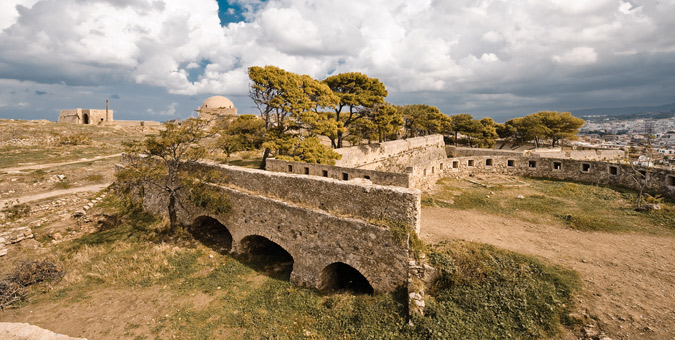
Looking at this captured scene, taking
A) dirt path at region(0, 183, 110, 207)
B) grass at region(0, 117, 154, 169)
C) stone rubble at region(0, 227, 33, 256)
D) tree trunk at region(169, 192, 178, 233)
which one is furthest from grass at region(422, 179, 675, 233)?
grass at region(0, 117, 154, 169)

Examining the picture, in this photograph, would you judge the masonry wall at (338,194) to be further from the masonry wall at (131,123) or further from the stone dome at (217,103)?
the masonry wall at (131,123)

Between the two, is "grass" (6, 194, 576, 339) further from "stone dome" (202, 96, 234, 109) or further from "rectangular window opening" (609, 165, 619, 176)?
"stone dome" (202, 96, 234, 109)

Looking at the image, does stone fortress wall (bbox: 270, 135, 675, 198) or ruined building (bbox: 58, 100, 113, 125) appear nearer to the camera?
stone fortress wall (bbox: 270, 135, 675, 198)

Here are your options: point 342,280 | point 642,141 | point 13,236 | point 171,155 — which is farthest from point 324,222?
point 642,141

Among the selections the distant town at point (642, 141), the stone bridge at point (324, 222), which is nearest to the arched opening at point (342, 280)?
the stone bridge at point (324, 222)

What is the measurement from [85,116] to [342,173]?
210ft

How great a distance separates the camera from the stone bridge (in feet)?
32.3

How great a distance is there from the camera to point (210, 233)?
1639 cm

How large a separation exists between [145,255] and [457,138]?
47449 mm

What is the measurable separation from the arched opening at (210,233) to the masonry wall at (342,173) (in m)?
5.14

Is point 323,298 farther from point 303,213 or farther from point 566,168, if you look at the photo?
point 566,168

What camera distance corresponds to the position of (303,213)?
1156 centimetres

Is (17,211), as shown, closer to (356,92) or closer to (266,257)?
(266,257)

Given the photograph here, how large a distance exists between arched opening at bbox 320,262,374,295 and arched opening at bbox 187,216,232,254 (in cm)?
617
